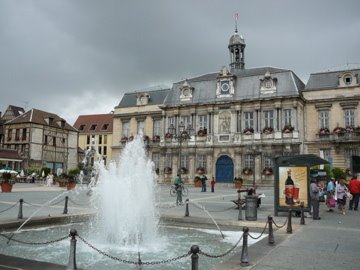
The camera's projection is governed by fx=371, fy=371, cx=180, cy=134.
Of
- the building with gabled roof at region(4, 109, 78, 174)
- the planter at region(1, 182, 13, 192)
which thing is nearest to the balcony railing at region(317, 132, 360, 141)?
the planter at region(1, 182, 13, 192)

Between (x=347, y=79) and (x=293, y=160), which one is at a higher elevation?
(x=347, y=79)

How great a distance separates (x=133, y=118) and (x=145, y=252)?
1672 inches

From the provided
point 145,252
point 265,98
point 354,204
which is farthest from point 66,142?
point 145,252

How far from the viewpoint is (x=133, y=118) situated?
50.8 m

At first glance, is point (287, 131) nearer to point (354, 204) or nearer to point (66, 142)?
point (354, 204)

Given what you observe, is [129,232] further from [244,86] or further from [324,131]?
[244,86]

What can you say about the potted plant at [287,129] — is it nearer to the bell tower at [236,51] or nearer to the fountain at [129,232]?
the bell tower at [236,51]

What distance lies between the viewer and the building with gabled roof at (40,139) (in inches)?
2186

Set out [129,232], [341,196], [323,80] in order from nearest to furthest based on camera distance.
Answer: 1. [129,232]
2. [341,196]
3. [323,80]

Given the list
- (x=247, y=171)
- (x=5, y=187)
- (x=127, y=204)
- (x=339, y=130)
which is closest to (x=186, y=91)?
(x=247, y=171)

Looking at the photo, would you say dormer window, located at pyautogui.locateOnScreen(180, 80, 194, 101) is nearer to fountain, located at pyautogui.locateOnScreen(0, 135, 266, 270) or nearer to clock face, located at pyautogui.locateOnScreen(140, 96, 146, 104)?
clock face, located at pyautogui.locateOnScreen(140, 96, 146, 104)

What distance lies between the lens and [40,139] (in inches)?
2239

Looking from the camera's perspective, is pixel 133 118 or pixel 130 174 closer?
pixel 130 174

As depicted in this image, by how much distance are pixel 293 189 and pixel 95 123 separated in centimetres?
6917
